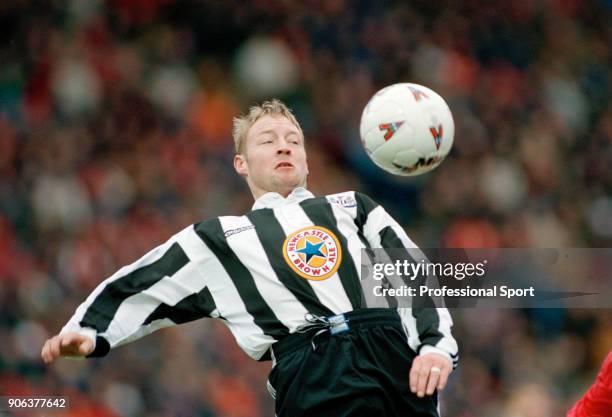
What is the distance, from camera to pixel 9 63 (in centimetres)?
995

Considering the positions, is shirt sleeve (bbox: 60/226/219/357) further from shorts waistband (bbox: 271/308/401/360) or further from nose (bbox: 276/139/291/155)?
nose (bbox: 276/139/291/155)

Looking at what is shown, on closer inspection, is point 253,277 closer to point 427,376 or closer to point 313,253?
point 313,253

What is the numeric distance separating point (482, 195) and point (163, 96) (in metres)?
3.19

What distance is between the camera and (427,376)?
12.1 ft

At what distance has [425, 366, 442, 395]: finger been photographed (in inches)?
144

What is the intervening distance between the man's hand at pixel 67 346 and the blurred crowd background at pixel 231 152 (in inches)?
153

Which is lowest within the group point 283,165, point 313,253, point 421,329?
point 421,329

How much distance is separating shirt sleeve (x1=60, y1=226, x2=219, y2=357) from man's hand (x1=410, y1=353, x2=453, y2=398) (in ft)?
3.16

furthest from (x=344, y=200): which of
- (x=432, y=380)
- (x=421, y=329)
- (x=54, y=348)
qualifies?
(x=54, y=348)

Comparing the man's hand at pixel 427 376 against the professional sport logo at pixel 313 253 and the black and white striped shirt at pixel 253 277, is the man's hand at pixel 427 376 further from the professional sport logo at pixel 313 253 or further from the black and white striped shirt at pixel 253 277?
the professional sport logo at pixel 313 253

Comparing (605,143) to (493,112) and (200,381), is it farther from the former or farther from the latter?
(200,381)

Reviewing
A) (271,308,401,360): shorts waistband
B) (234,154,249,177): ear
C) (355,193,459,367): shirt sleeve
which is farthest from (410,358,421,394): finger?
(234,154,249,177): ear

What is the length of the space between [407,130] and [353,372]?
1196mm

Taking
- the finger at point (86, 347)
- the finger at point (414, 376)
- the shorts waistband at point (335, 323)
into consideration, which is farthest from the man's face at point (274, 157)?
the finger at point (414, 376)
